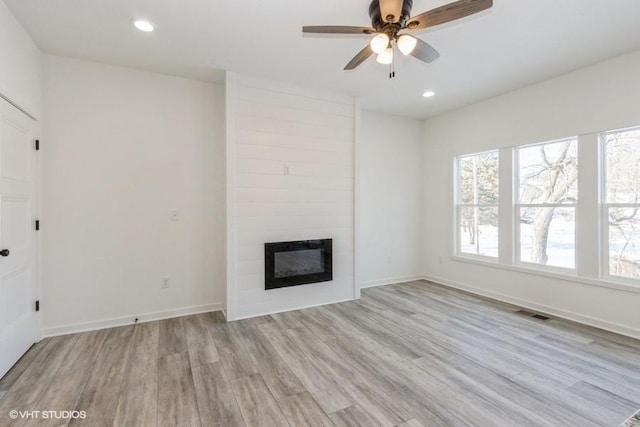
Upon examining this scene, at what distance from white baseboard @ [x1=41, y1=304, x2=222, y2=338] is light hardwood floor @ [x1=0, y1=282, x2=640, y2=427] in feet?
0.39

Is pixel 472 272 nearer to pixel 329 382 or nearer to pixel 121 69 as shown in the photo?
pixel 329 382

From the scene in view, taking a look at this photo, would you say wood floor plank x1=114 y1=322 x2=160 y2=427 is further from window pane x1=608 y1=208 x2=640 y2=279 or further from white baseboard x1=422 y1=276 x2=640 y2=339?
window pane x1=608 y1=208 x2=640 y2=279

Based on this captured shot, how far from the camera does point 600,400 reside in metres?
2.05

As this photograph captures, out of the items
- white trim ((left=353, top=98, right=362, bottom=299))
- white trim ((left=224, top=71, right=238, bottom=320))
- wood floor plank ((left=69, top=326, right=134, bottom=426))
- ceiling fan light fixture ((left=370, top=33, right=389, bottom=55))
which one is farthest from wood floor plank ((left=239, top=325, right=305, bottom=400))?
ceiling fan light fixture ((left=370, top=33, right=389, bottom=55))

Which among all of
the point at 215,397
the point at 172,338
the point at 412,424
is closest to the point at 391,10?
the point at 412,424

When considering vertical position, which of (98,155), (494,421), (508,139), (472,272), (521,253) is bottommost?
(494,421)

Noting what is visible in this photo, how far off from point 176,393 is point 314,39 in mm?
3222

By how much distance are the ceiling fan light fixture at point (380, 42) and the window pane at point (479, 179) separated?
3268 mm

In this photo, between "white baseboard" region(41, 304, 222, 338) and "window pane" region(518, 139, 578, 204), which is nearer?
"white baseboard" region(41, 304, 222, 338)

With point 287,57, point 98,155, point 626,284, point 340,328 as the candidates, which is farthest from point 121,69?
point 626,284

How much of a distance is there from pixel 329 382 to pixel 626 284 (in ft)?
11.0

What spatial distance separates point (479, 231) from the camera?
15.5 ft

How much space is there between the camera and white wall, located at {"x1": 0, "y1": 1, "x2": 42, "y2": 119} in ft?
7.64

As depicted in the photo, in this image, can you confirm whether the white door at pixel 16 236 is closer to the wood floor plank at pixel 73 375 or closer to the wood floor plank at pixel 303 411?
the wood floor plank at pixel 73 375
